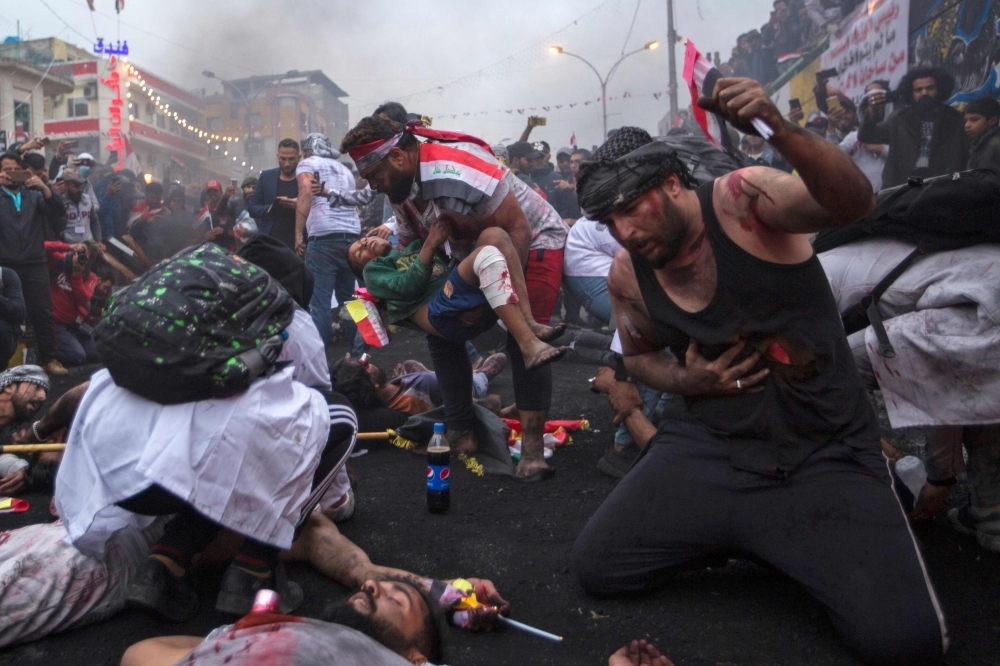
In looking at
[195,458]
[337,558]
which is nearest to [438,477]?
[337,558]

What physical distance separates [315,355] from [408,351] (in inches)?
214

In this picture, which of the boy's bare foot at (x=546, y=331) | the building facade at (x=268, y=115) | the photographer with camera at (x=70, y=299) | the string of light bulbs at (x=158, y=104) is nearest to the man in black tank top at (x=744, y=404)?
the boy's bare foot at (x=546, y=331)

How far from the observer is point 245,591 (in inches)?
100

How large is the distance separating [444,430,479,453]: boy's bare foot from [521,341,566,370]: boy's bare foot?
971 mm

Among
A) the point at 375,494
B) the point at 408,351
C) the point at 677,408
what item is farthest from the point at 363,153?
the point at 408,351

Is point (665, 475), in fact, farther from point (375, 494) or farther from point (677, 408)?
point (375, 494)

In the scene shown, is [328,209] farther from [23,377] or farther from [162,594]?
[162,594]

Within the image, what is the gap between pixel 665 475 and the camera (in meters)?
2.77

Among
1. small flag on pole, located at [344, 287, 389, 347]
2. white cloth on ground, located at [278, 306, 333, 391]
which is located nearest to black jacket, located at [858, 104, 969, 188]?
small flag on pole, located at [344, 287, 389, 347]

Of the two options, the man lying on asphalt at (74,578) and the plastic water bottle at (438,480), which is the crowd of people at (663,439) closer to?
the man lying on asphalt at (74,578)

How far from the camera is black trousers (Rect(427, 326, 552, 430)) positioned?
4.08m

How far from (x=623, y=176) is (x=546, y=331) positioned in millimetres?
1298

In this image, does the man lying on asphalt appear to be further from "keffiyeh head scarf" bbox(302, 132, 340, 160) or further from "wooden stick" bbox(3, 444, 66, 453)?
"keffiyeh head scarf" bbox(302, 132, 340, 160)

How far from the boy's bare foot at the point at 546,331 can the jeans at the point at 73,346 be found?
582 centimetres
